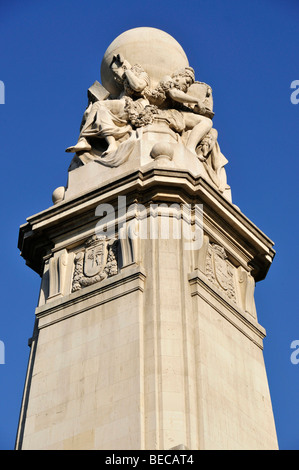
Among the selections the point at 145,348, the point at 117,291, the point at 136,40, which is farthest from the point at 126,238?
the point at 136,40

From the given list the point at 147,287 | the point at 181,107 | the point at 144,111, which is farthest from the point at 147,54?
the point at 147,287

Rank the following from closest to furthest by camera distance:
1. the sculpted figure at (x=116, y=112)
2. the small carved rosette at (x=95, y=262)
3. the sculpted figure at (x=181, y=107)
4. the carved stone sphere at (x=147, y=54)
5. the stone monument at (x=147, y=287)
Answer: the stone monument at (x=147, y=287) < the small carved rosette at (x=95, y=262) < the sculpted figure at (x=116, y=112) < the sculpted figure at (x=181, y=107) < the carved stone sphere at (x=147, y=54)

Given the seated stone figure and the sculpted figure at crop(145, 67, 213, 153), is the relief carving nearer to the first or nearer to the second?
the seated stone figure

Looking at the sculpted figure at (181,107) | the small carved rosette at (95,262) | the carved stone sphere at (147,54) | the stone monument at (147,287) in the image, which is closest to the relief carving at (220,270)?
the stone monument at (147,287)

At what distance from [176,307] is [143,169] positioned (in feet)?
12.8

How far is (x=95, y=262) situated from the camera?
24.3m

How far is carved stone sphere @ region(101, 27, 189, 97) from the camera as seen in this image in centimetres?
2839

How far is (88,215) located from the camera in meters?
25.1

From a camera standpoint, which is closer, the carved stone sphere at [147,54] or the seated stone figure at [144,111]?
the seated stone figure at [144,111]

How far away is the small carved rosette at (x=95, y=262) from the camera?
23.8m

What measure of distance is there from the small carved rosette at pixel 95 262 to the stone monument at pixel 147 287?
0.13ft

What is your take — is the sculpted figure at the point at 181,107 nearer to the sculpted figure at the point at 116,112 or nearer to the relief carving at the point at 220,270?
the sculpted figure at the point at 116,112

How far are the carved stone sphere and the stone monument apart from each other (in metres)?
0.09

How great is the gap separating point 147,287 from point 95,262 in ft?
6.90
